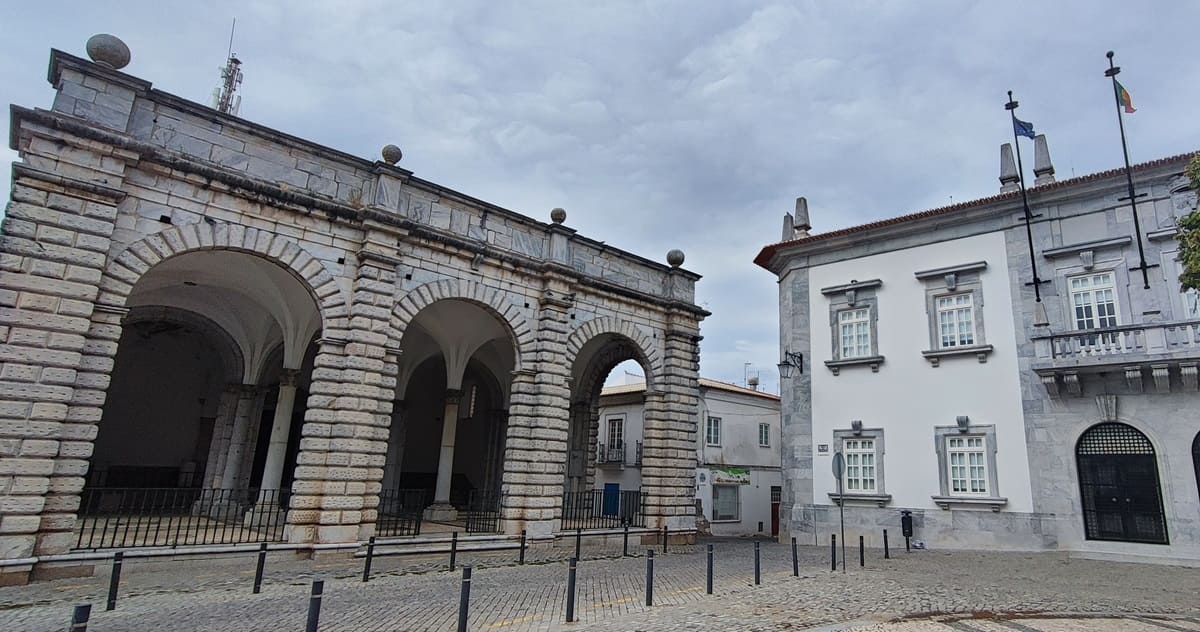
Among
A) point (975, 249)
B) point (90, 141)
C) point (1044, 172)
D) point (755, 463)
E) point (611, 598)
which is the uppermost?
point (1044, 172)

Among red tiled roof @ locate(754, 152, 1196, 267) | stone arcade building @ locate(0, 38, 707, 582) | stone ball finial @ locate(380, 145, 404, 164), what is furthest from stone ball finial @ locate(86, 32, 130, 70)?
red tiled roof @ locate(754, 152, 1196, 267)

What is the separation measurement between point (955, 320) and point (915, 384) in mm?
2065

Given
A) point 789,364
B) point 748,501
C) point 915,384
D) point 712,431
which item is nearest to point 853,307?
point 789,364

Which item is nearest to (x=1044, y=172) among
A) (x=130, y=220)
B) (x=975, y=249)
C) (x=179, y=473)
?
(x=975, y=249)

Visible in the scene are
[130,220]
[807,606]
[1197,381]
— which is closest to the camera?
[807,606]

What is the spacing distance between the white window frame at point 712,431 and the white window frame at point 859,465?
8.58 m

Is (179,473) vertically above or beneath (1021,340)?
beneath

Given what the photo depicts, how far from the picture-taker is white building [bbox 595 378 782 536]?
87.5ft

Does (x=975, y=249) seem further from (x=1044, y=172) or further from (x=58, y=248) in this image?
(x=58, y=248)

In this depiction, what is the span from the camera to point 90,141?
395 inches

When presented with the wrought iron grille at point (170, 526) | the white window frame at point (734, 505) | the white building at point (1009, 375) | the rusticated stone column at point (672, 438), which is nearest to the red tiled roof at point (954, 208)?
the white building at point (1009, 375)

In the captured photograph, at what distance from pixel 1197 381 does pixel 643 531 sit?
506 inches

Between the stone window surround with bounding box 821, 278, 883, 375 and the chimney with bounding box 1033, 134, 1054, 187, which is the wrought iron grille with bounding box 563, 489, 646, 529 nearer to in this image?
the stone window surround with bounding box 821, 278, 883, 375

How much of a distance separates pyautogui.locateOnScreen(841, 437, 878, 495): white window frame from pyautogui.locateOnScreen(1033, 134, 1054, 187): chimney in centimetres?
838
